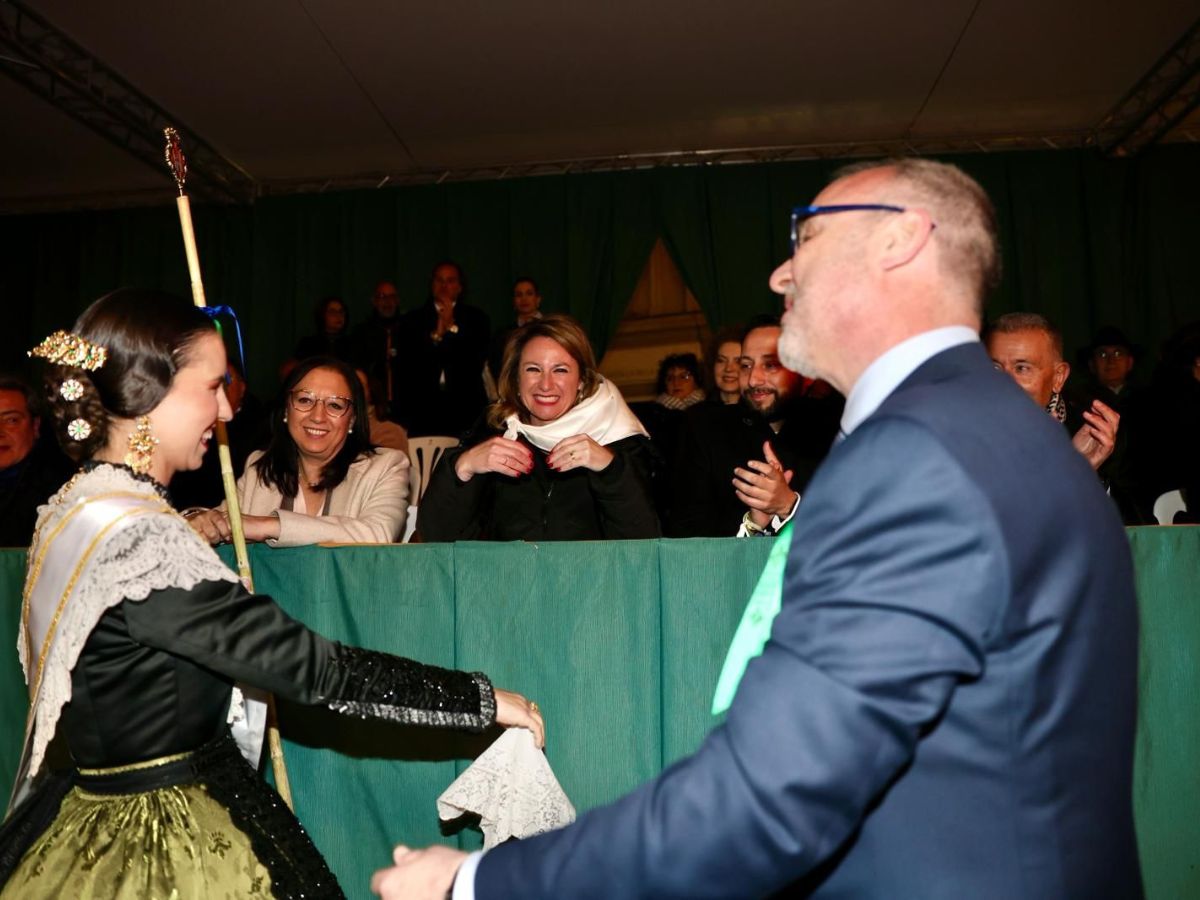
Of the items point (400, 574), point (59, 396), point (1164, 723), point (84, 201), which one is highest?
point (84, 201)

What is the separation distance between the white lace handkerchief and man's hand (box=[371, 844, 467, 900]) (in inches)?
49.2

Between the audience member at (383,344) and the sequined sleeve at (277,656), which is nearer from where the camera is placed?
the sequined sleeve at (277,656)

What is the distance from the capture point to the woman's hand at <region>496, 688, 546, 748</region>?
2.18 m

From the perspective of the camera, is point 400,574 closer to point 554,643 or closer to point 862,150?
point 554,643

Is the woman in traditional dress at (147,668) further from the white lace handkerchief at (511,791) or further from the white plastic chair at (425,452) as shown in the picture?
the white plastic chair at (425,452)

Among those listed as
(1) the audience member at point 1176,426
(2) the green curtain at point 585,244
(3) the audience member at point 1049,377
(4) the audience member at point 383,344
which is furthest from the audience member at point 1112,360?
(4) the audience member at point 383,344

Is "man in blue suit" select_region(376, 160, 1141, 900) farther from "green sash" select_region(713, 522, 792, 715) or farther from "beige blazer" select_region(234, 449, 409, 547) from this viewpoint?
"beige blazer" select_region(234, 449, 409, 547)

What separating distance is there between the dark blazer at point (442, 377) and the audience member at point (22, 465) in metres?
2.57

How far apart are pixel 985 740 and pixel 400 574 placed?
202 cm

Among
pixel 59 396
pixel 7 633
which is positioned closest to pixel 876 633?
pixel 59 396

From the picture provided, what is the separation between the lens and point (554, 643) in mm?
2809

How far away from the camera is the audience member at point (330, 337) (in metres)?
7.73

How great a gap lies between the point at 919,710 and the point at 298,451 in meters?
3.20

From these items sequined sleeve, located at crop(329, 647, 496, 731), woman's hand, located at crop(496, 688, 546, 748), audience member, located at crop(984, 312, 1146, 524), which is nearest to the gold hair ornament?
sequined sleeve, located at crop(329, 647, 496, 731)
